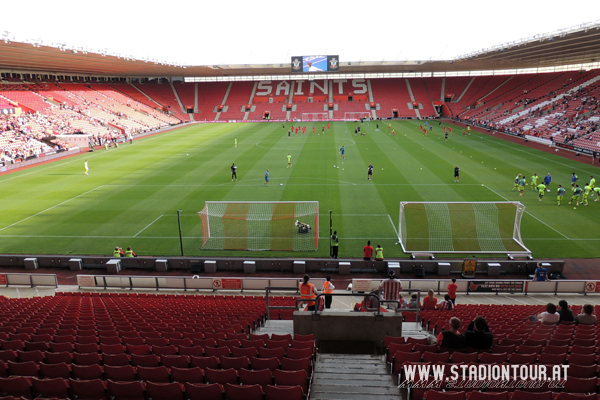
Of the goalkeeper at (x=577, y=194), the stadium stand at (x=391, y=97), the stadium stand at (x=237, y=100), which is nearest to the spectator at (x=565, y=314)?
the goalkeeper at (x=577, y=194)

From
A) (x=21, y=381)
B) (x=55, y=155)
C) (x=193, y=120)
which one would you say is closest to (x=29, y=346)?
(x=21, y=381)

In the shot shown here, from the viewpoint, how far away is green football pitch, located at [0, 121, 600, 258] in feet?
68.5

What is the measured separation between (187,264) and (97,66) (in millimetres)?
58981

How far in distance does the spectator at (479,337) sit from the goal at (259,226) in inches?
532

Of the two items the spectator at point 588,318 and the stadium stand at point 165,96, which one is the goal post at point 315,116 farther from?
the spectator at point 588,318

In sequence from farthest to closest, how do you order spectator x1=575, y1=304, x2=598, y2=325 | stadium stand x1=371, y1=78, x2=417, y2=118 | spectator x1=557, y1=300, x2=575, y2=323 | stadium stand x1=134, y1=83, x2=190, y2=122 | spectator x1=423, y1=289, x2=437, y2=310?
stadium stand x1=134, y1=83, x2=190, y2=122 → stadium stand x1=371, y1=78, x2=417, y2=118 → spectator x1=423, y1=289, x2=437, y2=310 → spectator x1=557, y1=300, x2=575, y2=323 → spectator x1=575, y1=304, x2=598, y2=325

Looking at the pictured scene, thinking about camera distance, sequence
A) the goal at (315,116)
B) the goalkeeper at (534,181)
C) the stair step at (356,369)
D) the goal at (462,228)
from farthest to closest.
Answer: the goal at (315,116) < the goalkeeper at (534,181) < the goal at (462,228) < the stair step at (356,369)

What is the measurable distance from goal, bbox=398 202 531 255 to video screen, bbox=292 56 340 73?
53.3 meters

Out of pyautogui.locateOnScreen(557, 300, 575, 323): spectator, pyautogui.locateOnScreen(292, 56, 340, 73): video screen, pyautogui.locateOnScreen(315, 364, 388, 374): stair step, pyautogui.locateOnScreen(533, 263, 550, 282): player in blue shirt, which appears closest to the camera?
pyautogui.locateOnScreen(315, 364, 388, 374): stair step

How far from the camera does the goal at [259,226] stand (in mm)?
20672

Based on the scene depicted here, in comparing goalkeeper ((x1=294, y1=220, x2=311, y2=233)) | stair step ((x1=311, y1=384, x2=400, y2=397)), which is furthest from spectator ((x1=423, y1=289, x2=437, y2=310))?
goalkeeper ((x1=294, y1=220, x2=311, y2=233))

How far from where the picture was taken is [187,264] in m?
18.3

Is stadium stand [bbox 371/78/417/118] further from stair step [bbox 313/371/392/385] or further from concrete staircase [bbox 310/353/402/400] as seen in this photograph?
stair step [bbox 313/371/392/385]

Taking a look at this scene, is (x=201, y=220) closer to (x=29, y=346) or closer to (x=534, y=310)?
(x=29, y=346)
